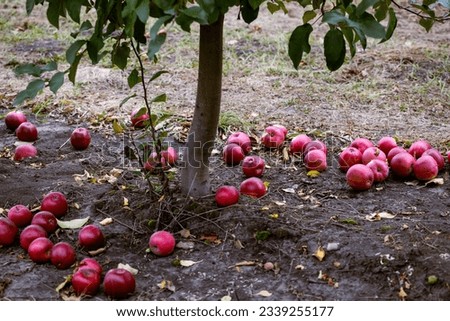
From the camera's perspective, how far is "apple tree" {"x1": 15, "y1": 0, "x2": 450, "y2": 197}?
2.00 metres

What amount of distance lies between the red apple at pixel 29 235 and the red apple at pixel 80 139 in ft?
4.05

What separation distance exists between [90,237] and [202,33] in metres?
1.02

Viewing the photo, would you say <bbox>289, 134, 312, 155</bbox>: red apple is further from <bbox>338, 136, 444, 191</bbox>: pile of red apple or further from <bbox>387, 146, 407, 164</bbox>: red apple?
<bbox>387, 146, 407, 164</bbox>: red apple

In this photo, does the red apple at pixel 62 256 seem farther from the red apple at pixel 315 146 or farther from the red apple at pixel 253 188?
the red apple at pixel 315 146

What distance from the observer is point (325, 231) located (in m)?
2.96

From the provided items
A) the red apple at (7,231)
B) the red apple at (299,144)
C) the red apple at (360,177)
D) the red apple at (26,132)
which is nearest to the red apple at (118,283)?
the red apple at (7,231)

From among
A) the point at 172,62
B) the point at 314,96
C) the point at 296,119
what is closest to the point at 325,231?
the point at 296,119

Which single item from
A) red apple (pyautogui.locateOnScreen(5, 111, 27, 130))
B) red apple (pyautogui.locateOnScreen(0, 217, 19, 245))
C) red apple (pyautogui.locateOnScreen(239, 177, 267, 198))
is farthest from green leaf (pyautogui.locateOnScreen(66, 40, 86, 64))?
red apple (pyautogui.locateOnScreen(5, 111, 27, 130))

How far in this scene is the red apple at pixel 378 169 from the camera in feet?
11.8

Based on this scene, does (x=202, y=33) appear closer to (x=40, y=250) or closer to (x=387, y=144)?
(x=40, y=250)

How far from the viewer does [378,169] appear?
360cm

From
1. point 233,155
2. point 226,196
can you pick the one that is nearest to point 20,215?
point 226,196

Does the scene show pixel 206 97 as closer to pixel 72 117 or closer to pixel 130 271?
pixel 130 271
